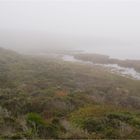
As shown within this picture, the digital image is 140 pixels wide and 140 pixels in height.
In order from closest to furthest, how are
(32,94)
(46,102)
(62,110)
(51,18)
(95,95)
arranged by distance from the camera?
(62,110), (46,102), (32,94), (95,95), (51,18)

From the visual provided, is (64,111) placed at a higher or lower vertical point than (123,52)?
lower

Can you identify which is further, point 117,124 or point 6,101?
point 6,101

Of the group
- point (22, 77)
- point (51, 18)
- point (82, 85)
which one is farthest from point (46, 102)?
point (51, 18)

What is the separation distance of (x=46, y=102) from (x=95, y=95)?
510cm

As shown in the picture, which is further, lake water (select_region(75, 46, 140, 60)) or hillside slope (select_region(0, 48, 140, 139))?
lake water (select_region(75, 46, 140, 60))

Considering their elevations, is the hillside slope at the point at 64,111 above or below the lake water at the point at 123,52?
below

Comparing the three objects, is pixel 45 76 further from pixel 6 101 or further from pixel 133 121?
pixel 133 121

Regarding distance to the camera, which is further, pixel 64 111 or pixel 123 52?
pixel 123 52

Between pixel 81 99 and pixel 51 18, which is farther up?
pixel 51 18

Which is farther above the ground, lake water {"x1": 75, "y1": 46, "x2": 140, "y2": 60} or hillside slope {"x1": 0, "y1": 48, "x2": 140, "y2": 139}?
lake water {"x1": 75, "y1": 46, "x2": 140, "y2": 60}

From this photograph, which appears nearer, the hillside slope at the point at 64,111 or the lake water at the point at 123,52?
the hillside slope at the point at 64,111

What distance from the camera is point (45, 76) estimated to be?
2617 centimetres

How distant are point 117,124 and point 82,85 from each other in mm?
12069

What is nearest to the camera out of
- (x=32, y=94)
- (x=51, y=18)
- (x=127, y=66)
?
(x=32, y=94)
